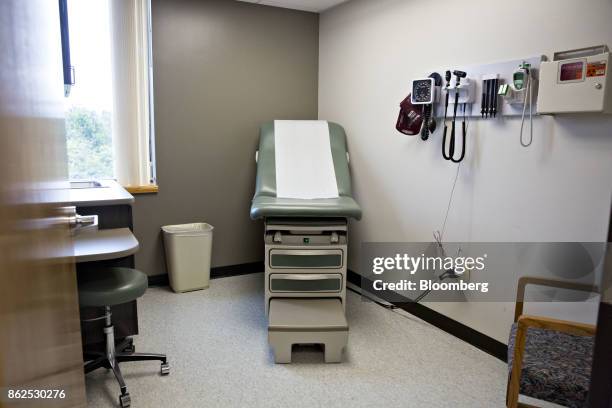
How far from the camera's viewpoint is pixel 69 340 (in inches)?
34.2

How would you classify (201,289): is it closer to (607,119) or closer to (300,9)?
(300,9)

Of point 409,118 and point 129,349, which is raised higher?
point 409,118

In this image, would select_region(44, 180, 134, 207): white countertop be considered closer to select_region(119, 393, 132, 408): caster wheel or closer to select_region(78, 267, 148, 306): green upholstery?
select_region(78, 267, 148, 306): green upholstery

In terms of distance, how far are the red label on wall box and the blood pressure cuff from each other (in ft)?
3.83

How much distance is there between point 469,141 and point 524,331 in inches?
56.5

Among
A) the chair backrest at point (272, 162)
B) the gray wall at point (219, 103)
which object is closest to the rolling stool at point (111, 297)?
the chair backrest at point (272, 162)

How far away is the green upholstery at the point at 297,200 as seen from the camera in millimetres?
2961

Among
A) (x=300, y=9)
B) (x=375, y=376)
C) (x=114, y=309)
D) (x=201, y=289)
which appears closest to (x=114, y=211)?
(x=114, y=309)

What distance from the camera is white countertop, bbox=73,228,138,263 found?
6.59 feet

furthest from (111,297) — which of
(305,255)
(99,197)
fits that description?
(305,255)

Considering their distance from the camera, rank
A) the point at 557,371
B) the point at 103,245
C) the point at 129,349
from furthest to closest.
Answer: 1. the point at 129,349
2. the point at 103,245
3. the point at 557,371

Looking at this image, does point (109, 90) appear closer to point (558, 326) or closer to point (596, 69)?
point (596, 69)

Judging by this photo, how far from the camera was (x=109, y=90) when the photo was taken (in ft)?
11.7
